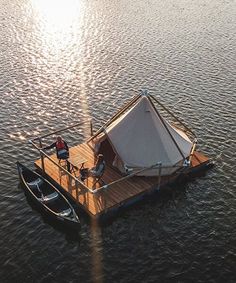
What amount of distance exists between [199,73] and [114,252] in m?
37.4

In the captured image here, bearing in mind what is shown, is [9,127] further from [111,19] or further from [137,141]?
[111,19]

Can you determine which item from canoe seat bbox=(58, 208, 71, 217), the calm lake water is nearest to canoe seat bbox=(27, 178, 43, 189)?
the calm lake water

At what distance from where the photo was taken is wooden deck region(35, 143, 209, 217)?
27.1m

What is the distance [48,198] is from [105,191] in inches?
176

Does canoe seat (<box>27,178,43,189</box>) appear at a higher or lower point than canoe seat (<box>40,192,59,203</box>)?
higher

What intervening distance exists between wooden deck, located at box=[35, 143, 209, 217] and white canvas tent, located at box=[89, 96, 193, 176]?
81cm

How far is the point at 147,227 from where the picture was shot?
88.3 feet

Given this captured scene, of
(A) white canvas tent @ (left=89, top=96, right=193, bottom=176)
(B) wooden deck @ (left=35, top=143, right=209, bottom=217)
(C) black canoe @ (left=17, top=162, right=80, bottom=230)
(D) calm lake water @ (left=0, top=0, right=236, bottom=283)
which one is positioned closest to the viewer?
(D) calm lake water @ (left=0, top=0, right=236, bottom=283)

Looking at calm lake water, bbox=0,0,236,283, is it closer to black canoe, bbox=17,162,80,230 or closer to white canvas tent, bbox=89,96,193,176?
black canoe, bbox=17,162,80,230

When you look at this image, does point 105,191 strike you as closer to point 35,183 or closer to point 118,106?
point 35,183

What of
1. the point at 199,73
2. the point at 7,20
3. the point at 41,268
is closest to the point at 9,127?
the point at 41,268

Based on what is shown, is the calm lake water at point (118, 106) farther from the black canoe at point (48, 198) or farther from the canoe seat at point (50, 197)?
the canoe seat at point (50, 197)

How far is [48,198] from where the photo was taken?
2761cm

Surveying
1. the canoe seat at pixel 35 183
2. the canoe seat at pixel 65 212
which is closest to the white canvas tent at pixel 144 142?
the canoe seat at pixel 65 212
